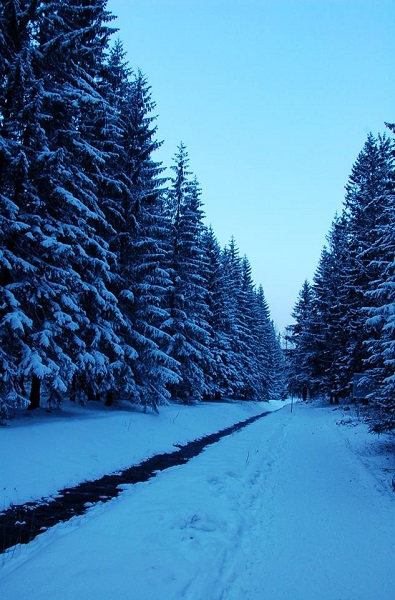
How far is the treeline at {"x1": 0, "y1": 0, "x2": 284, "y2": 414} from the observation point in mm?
11484

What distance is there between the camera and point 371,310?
1283 centimetres

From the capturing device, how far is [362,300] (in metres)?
25.6

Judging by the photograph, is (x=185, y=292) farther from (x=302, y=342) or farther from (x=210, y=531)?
(x=302, y=342)

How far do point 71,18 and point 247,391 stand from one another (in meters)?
38.4

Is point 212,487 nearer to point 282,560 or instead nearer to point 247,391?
point 282,560

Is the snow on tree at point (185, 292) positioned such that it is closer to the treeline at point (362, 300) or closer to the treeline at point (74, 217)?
the treeline at point (74, 217)

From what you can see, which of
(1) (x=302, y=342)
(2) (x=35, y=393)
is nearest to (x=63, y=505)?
(2) (x=35, y=393)

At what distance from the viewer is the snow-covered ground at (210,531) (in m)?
4.37

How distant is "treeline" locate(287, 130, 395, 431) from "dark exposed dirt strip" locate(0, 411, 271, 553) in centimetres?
727

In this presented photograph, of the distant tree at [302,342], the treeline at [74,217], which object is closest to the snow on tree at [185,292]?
the treeline at [74,217]

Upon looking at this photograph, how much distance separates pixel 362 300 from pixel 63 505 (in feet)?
74.7

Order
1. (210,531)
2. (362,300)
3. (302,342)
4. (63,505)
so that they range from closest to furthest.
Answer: (210,531), (63,505), (362,300), (302,342)

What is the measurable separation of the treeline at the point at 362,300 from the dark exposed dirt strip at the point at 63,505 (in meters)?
7.27

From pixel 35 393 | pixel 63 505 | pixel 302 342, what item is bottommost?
pixel 63 505
